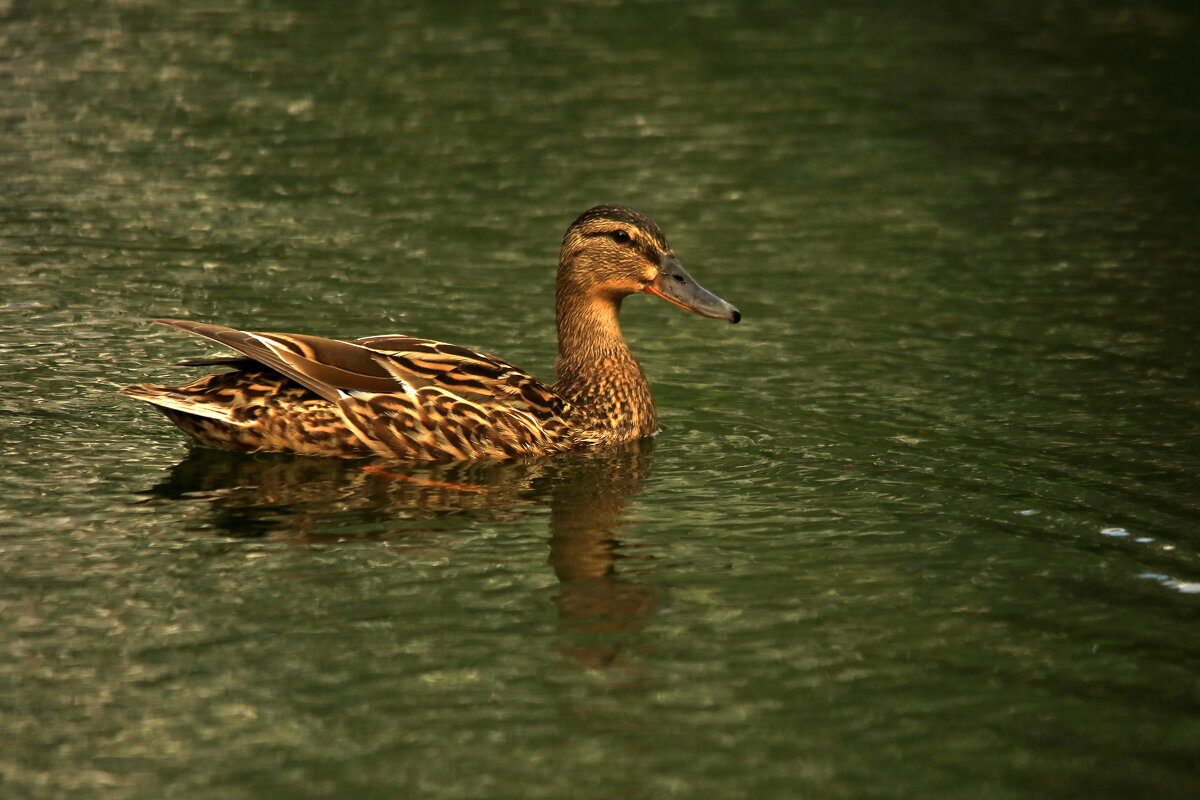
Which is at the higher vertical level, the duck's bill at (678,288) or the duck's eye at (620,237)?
the duck's eye at (620,237)

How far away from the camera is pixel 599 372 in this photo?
10508 millimetres

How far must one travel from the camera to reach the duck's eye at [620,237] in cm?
1060

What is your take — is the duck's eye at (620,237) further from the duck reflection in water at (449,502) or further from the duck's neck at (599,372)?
the duck reflection in water at (449,502)

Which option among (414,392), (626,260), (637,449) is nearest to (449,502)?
(414,392)

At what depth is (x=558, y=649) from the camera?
720 centimetres

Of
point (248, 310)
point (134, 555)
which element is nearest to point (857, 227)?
point (248, 310)

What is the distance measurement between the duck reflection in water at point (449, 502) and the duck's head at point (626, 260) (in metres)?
0.98

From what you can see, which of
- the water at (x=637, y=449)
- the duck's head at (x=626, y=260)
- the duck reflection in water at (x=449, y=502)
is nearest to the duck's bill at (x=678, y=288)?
the duck's head at (x=626, y=260)

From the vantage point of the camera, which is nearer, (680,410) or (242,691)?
(242,691)

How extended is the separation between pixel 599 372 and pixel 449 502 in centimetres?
172

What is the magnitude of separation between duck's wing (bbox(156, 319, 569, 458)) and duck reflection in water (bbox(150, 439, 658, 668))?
0.13 meters

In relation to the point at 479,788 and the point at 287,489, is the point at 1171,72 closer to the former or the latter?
the point at 287,489

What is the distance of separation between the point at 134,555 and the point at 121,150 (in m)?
9.10

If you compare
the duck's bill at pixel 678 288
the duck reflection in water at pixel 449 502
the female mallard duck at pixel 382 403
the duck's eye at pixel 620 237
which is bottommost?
the duck reflection in water at pixel 449 502
